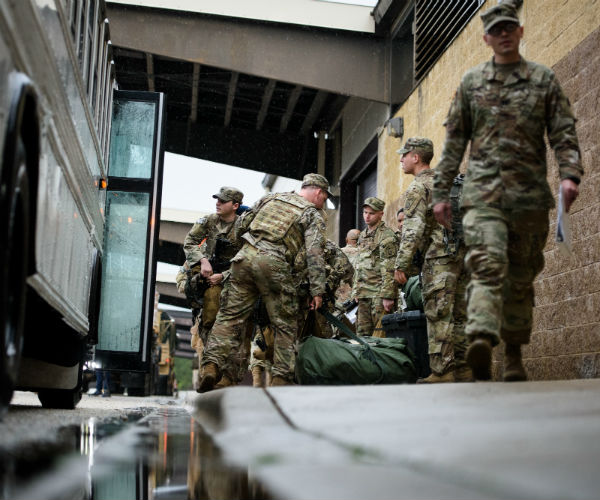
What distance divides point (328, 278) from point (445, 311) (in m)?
2.47

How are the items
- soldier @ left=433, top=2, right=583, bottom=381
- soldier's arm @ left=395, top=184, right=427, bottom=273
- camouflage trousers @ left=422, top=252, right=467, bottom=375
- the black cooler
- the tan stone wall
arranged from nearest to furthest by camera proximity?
soldier @ left=433, top=2, right=583, bottom=381 → camouflage trousers @ left=422, top=252, right=467, bottom=375 → soldier's arm @ left=395, top=184, right=427, bottom=273 → the tan stone wall → the black cooler

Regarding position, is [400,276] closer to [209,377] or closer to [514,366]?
[209,377]

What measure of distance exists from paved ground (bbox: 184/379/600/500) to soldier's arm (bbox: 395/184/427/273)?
2391 mm

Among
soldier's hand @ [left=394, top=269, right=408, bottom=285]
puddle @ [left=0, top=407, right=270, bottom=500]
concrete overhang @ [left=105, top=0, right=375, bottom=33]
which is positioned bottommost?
puddle @ [left=0, top=407, right=270, bottom=500]

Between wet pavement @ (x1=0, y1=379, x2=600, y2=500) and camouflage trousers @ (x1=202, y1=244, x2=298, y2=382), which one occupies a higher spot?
camouflage trousers @ (x1=202, y1=244, x2=298, y2=382)

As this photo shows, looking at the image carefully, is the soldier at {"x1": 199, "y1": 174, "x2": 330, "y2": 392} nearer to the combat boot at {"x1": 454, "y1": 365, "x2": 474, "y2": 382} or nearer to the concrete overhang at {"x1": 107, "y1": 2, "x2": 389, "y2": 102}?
the combat boot at {"x1": 454, "y1": 365, "x2": 474, "y2": 382}

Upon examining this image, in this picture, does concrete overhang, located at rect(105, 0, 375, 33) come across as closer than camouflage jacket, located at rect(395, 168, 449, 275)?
No

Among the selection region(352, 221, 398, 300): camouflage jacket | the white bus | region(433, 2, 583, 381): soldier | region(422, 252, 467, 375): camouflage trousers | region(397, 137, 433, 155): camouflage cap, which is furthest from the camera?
region(352, 221, 398, 300): camouflage jacket

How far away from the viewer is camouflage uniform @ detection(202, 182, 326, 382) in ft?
23.3

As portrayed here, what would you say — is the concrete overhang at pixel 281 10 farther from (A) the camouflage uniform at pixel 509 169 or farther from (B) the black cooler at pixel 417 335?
(A) the camouflage uniform at pixel 509 169

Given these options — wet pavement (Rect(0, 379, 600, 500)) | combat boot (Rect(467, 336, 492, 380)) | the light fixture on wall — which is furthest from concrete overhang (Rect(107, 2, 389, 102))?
wet pavement (Rect(0, 379, 600, 500))

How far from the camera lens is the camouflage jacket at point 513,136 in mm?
4875

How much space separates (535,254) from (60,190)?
2.62 m

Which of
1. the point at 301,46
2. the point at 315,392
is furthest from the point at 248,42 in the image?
the point at 315,392
